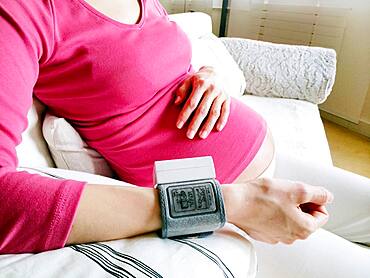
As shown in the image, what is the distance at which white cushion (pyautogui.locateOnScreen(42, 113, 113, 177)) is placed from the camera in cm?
73

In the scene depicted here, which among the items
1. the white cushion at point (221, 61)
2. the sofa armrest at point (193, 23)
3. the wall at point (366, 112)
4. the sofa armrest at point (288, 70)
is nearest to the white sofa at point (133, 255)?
the white cushion at point (221, 61)

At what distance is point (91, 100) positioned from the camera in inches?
26.9

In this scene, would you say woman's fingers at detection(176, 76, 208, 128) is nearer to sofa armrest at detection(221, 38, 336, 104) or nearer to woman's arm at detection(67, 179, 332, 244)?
woman's arm at detection(67, 179, 332, 244)

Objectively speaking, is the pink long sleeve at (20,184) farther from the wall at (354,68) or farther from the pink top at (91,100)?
the wall at (354,68)

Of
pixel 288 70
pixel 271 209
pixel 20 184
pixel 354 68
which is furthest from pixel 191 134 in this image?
pixel 354 68

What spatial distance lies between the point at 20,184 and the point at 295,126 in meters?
1.16

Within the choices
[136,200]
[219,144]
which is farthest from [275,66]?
[136,200]

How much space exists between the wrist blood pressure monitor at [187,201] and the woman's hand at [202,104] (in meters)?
0.22

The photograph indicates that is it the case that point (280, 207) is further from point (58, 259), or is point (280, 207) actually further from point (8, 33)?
point (8, 33)

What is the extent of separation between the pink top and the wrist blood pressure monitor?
0.12 m

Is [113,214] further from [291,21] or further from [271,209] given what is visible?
[291,21]

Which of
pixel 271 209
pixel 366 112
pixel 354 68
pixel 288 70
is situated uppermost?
pixel 271 209

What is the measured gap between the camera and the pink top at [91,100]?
1.51ft

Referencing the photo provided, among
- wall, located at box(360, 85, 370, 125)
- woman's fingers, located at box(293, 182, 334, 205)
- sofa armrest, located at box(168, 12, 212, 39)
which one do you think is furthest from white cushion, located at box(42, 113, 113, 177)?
wall, located at box(360, 85, 370, 125)
